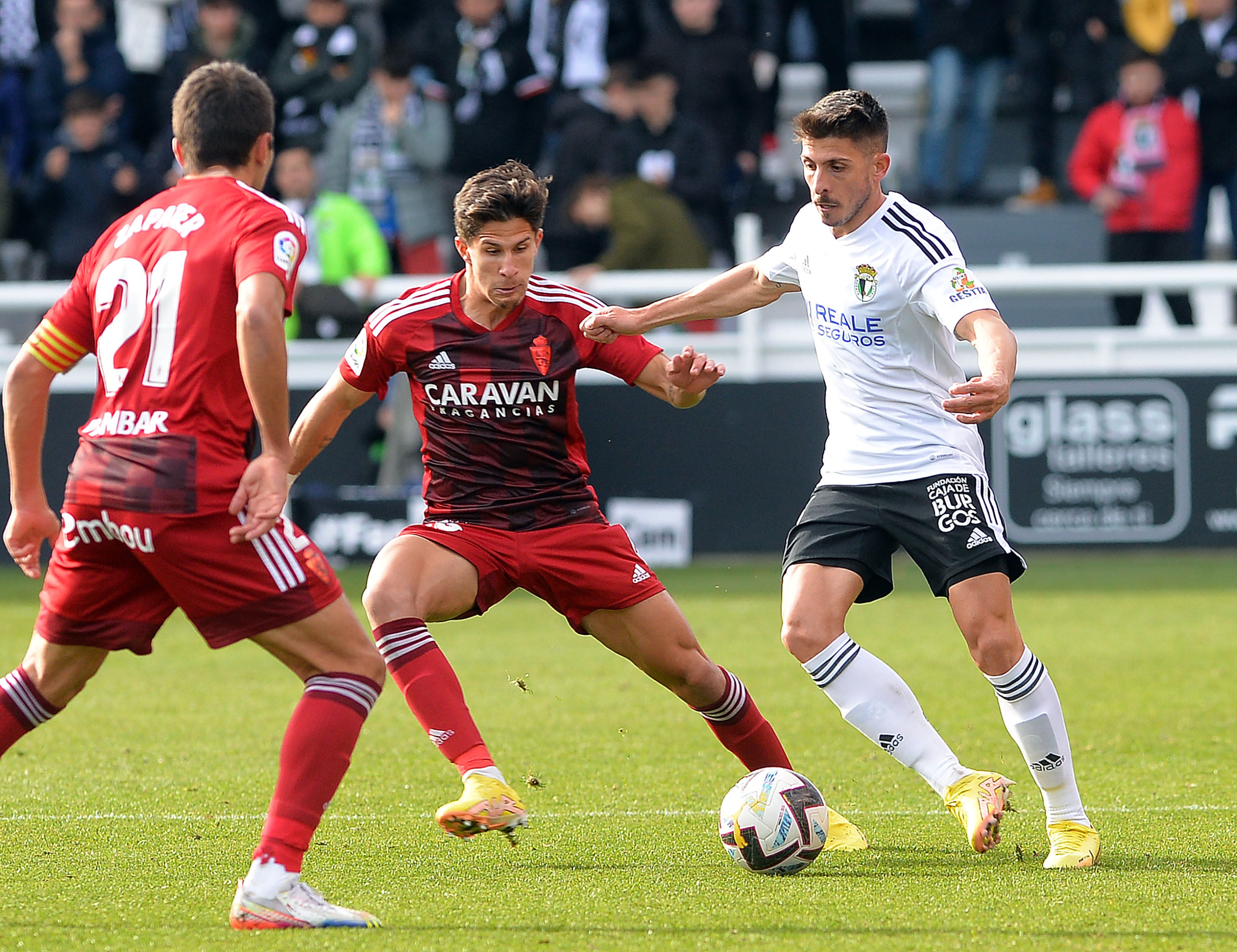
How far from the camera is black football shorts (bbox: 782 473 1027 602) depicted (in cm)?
477

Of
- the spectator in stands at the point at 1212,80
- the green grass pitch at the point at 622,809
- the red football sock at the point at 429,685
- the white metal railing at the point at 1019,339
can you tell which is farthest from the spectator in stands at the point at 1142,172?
the red football sock at the point at 429,685

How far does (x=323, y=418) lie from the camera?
5.08 m

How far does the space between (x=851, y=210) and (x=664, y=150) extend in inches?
320

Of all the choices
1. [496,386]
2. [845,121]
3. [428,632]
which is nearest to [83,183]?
[496,386]

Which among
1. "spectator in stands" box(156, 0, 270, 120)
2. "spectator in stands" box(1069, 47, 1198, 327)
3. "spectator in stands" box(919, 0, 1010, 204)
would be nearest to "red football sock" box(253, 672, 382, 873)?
"spectator in stands" box(1069, 47, 1198, 327)

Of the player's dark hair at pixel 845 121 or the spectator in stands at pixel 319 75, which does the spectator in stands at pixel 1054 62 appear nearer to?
the spectator in stands at pixel 319 75

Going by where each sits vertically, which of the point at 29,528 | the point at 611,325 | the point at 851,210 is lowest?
the point at 29,528

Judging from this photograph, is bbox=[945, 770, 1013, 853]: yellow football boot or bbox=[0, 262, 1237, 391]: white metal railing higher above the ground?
bbox=[0, 262, 1237, 391]: white metal railing

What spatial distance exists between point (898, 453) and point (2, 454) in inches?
331

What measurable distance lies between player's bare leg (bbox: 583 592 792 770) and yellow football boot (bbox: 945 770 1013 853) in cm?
49

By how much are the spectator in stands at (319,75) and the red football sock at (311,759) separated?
33.9 feet

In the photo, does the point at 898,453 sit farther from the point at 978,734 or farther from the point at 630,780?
the point at 978,734

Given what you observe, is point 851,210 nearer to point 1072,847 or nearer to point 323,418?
point 323,418

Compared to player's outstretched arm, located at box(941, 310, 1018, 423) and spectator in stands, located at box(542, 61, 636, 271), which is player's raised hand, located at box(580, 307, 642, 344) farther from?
spectator in stands, located at box(542, 61, 636, 271)
